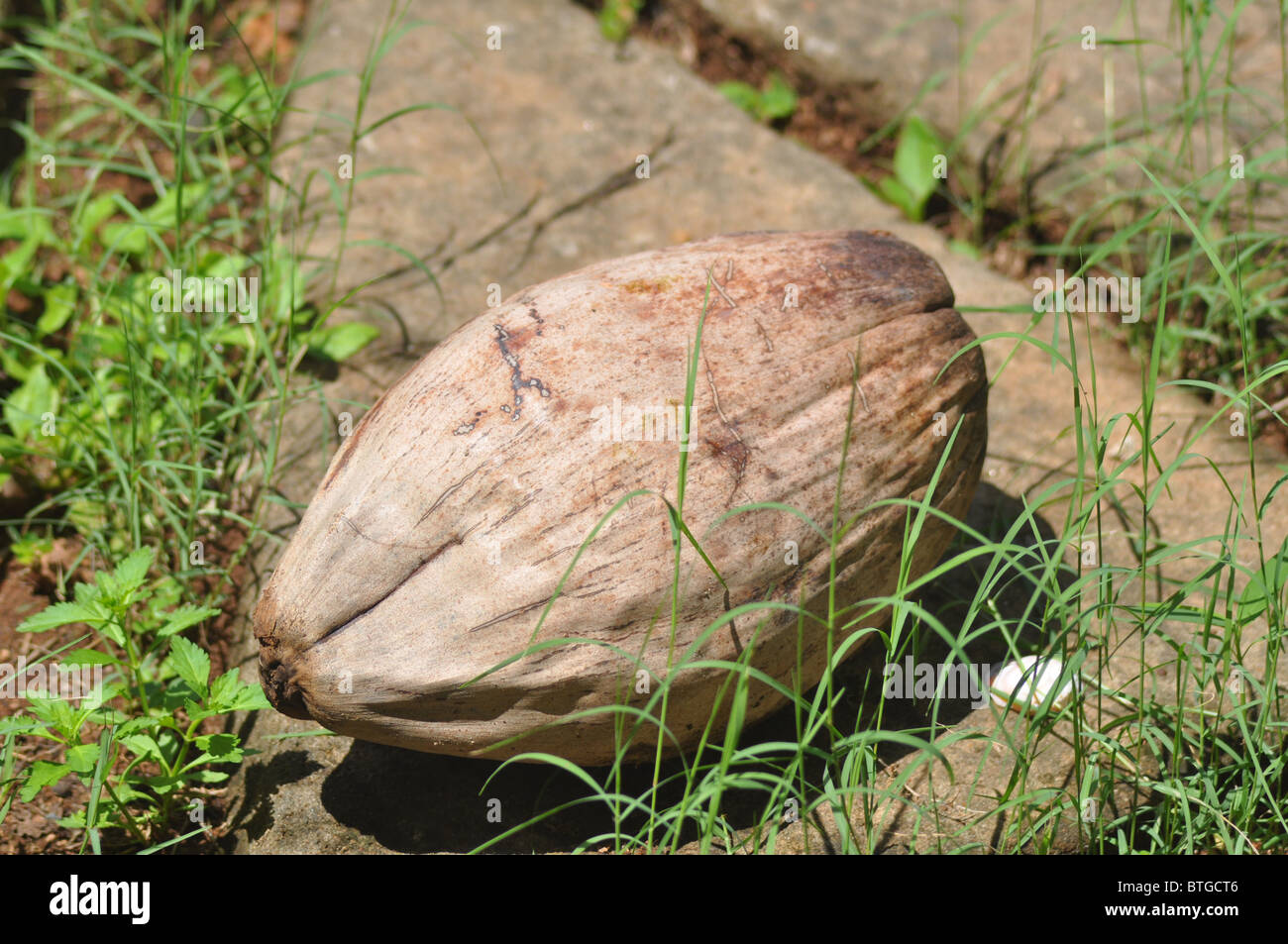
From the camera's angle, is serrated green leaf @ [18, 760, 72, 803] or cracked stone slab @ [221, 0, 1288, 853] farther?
cracked stone slab @ [221, 0, 1288, 853]

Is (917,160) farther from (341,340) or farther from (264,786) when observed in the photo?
(264,786)

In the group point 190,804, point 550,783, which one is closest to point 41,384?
point 190,804

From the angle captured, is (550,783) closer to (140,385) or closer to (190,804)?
(190,804)

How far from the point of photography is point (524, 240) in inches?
140

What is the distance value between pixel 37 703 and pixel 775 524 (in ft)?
4.52

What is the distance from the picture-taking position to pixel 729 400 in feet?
6.74

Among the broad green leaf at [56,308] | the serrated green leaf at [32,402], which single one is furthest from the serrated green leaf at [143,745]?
the broad green leaf at [56,308]

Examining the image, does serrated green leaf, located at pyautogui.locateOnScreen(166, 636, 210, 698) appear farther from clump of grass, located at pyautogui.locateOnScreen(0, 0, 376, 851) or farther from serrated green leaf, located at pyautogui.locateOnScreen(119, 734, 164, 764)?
serrated green leaf, located at pyautogui.locateOnScreen(119, 734, 164, 764)

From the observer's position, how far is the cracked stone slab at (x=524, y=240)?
2.28 metres

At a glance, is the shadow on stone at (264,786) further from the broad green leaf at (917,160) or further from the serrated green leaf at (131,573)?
the broad green leaf at (917,160)

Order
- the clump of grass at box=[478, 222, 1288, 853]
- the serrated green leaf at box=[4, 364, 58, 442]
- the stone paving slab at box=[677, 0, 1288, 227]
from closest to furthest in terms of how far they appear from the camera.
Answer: the clump of grass at box=[478, 222, 1288, 853] < the serrated green leaf at box=[4, 364, 58, 442] < the stone paving slab at box=[677, 0, 1288, 227]

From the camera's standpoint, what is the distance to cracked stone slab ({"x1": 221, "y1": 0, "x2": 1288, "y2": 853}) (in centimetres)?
228

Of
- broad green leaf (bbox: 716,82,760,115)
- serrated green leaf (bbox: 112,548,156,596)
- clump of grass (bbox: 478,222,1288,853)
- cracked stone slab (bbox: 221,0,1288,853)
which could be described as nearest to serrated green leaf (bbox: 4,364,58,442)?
cracked stone slab (bbox: 221,0,1288,853)

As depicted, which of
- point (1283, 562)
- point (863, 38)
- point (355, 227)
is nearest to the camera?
point (1283, 562)
